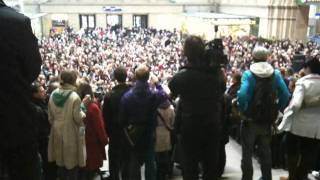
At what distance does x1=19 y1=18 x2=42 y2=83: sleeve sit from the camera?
232 cm

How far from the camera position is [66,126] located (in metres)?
4.26

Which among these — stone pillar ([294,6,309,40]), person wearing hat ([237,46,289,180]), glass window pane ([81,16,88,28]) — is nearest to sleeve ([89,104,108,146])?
person wearing hat ([237,46,289,180])

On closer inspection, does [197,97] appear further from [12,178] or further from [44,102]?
[44,102]

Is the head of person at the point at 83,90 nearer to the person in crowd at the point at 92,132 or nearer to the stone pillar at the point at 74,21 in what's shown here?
the person in crowd at the point at 92,132

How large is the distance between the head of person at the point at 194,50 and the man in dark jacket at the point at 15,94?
4.76 feet

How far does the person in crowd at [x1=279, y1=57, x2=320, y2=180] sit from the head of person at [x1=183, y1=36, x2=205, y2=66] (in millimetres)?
1263

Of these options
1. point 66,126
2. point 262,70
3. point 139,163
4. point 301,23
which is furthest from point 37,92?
point 301,23

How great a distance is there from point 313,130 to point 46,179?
310 cm

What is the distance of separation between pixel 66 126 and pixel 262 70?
2124mm

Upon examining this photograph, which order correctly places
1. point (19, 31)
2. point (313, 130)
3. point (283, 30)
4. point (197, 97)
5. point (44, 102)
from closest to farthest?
point (19, 31) → point (197, 97) → point (313, 130) → point (44, 102) → point (283, 30)

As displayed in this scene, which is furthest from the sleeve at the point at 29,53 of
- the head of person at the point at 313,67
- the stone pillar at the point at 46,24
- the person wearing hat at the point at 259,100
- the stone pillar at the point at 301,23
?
the stone pillar at the point at 46,24

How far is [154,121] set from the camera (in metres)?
4.30

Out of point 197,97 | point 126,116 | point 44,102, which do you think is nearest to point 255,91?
point 197,97

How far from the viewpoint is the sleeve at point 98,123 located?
4.74m
